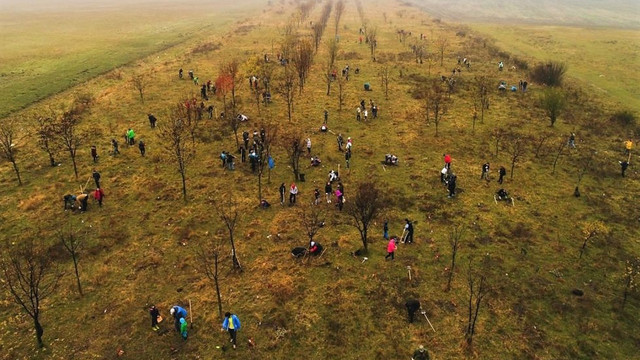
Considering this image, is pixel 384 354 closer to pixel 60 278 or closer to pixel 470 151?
pixel 60 278

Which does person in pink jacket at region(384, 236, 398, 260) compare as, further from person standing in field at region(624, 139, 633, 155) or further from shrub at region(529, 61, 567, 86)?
shrub at region(529, 61, 567, 86)

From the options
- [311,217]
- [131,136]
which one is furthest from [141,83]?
[311,217]

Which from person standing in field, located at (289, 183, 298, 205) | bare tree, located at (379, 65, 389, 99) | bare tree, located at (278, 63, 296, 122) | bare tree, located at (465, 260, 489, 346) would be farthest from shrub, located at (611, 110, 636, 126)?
person standing in field, located at (289, 183, 298, 205)

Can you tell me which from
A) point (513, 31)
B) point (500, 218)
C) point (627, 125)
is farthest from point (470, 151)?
point (513, 31)

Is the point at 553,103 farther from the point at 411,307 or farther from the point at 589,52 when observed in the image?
the point at 589,52

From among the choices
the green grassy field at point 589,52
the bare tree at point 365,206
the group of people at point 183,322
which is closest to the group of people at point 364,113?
the bare tree at point 365,206

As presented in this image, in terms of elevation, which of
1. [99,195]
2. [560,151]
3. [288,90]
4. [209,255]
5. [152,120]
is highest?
[288,90]
